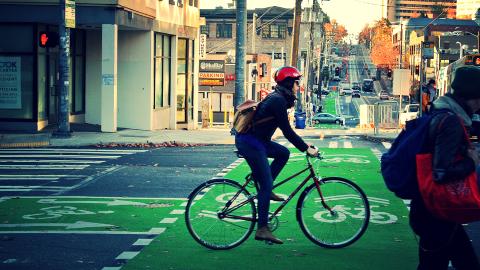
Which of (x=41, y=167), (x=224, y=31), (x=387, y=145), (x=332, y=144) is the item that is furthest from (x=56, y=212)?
(x=224, y=31)

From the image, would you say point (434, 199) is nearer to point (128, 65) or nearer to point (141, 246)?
point (141, 246)

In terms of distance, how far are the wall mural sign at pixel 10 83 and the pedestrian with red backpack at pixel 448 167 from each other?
82.9ft

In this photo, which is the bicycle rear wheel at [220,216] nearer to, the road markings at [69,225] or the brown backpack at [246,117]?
the brown backpack at [246,117]

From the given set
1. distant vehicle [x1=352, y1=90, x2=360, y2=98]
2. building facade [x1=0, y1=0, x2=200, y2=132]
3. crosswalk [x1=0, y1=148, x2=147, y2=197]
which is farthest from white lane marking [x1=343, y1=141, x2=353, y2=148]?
distant vehicle [x1=352, y1=90, x2=360, y2=98]

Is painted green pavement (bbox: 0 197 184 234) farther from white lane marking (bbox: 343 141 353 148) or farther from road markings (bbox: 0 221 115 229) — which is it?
white lane marking (bbox: 343 141 353 148)

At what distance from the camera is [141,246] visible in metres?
10.6

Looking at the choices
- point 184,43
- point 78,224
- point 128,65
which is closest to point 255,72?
point 184,43

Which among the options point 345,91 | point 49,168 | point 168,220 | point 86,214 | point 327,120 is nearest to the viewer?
point 168,220

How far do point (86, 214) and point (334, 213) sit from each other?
3.97 metres

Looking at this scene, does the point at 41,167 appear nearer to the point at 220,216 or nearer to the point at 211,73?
the point at 220,216

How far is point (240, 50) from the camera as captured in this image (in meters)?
32.6

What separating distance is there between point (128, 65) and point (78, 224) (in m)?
23.3

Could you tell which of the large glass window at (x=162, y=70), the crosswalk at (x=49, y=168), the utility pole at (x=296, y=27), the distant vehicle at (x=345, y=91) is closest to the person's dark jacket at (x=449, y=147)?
the crosswalk at (x=49, y=168)

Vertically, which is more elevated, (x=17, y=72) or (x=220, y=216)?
(x=17, y=72)
